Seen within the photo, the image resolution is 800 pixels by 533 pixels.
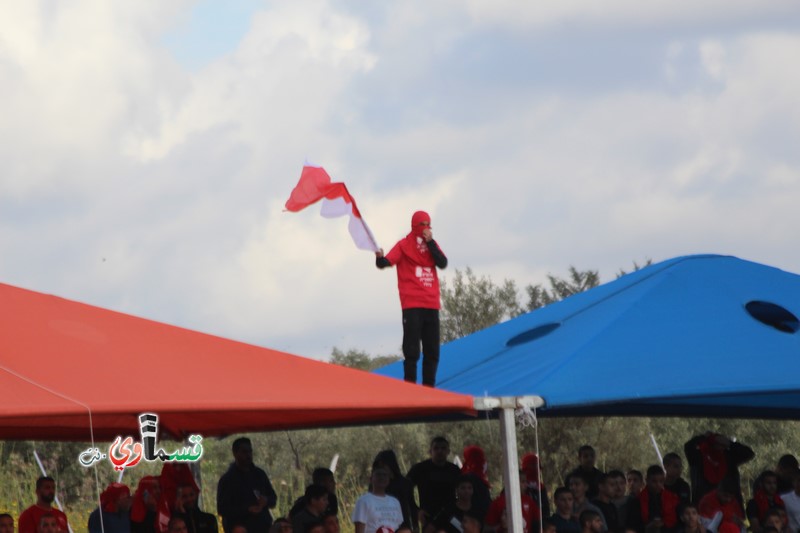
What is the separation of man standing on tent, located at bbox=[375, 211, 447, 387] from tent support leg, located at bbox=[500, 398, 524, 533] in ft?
5.16

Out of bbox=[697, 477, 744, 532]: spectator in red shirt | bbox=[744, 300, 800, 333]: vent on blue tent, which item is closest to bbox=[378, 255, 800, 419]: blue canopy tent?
bbox=[744, 300, 800, 333]: vent on blue tent

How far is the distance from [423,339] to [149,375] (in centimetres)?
303

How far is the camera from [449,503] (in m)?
11.5

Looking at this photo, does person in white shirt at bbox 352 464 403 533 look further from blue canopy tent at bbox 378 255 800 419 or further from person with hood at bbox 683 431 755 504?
person with hood at bbox 683 431 755 504

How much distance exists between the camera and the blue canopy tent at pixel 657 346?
952cm

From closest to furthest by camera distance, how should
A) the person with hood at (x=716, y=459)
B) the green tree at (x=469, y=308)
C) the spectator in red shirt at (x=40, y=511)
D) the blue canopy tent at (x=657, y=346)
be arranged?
the blue canopy tent at (x=657, y=346) → the spectator in red shirt at (x=40, y=511) → the person with hood at (x=716, y=459) → the green tree at (x=469, y=308)

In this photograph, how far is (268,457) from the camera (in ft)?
93.6

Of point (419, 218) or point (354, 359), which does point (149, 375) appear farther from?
point (354, 359)

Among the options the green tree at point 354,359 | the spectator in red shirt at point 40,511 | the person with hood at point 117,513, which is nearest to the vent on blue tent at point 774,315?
the person with hood at point 117,513

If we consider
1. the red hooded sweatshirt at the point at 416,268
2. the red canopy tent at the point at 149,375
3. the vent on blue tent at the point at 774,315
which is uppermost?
the red hooded sweatshirt at the point at 416,268

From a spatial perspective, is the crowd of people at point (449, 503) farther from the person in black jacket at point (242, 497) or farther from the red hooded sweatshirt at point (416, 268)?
the red hooded sweatshirt at point (416, 268)

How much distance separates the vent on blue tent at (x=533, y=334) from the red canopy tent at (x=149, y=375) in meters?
2.36

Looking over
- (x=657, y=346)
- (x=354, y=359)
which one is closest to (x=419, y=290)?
(x=657, y=346)

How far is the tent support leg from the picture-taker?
9086 millimetres
